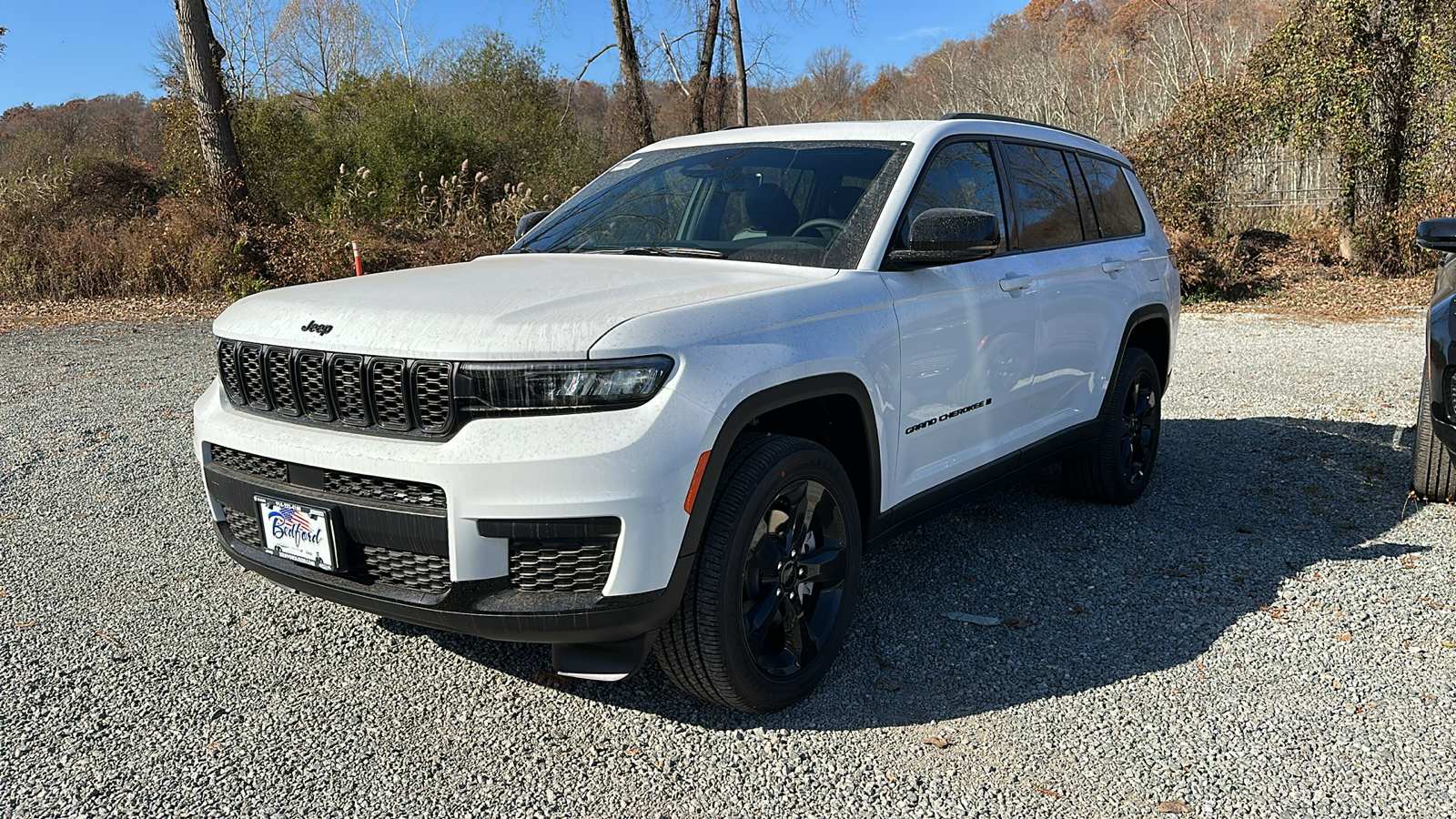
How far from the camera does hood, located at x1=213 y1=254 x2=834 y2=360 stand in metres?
2.59

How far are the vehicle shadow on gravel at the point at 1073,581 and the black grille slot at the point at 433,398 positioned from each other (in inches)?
43.4

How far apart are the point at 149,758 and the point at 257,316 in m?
1.26

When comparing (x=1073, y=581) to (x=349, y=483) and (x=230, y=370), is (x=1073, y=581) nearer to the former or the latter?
(x=349, y=483)

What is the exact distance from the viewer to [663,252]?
148 inches

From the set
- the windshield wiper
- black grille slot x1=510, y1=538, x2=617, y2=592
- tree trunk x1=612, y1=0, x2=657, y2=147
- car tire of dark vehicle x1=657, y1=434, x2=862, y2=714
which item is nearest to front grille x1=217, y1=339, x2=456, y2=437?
black grille slot x1=510, y1=538, x2=617, y2=592

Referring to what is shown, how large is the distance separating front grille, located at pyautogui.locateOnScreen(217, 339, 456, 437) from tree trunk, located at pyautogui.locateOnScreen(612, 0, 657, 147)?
17.6 meters

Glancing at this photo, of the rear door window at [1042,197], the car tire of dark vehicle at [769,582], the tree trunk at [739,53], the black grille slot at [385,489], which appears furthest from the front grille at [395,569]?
the tree trunk at [739,53]

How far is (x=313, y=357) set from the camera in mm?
2861

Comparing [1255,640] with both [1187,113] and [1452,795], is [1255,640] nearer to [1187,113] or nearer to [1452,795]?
[1452,795]

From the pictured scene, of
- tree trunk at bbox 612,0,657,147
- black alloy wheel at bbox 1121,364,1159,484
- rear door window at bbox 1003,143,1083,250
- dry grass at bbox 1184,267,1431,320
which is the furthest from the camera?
tree trunk at bbox 612,0,657,147

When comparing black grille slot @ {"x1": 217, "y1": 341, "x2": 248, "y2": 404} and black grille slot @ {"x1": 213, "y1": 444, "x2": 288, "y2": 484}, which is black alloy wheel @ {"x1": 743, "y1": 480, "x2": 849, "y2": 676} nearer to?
black grille slot @ {"x1": 213, "y1": 444, "x2": 288, "y2": 484}

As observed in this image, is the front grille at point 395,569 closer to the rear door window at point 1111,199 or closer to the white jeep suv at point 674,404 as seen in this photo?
the white jeep suv at point 674,404

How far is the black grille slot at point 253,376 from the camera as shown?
9.95 feet

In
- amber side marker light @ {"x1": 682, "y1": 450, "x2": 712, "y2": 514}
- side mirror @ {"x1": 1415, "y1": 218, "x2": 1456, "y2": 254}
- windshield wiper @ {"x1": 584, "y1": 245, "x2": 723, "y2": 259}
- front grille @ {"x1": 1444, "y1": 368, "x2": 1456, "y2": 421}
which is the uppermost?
windshield wiper @ {"x1": 584, "y1": 245, "x2": 723, "y2": 259}
